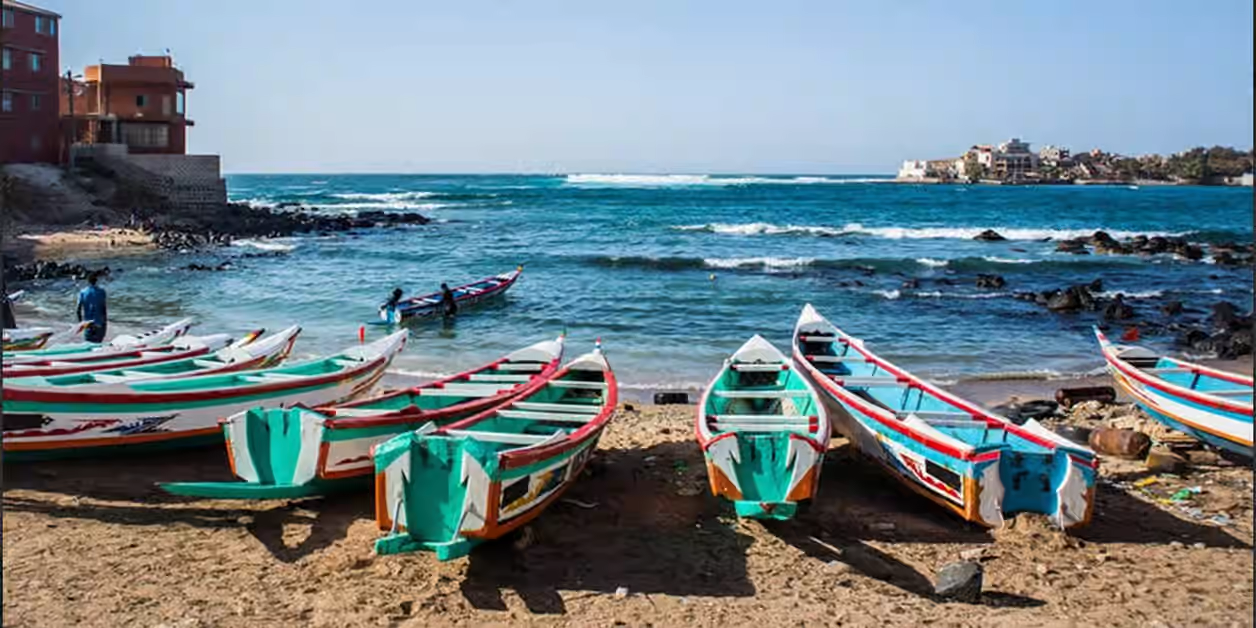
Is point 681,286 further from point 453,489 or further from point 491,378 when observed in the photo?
point 453,489

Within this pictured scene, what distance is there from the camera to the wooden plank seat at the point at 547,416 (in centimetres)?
879

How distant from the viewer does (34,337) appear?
1300cm

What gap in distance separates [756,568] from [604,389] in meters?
3.27

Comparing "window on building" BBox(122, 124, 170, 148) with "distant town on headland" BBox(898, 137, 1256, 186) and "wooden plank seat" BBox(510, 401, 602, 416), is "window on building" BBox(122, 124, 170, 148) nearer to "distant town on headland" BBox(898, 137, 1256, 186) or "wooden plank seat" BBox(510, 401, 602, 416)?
"wooden plank seat" BBox(510, 401, 602, 416)

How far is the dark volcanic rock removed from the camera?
2869 cm

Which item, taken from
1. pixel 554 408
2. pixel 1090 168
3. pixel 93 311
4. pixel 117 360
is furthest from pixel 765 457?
pixel 1090 168

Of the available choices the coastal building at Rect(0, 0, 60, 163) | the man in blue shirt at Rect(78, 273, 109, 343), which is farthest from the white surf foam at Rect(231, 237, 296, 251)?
the man in blue shirt at Rect(78, 273, 109, 343)

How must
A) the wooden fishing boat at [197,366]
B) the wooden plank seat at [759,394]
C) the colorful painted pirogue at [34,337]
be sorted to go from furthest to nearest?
the colorful painted pirogue at [34,337], the wooden plank seat at [759,394], the wooden fishing boat at [197,366]

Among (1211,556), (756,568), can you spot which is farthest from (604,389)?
(1211,556)

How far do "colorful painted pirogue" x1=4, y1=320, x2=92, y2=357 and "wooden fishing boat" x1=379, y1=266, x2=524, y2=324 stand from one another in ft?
25.6

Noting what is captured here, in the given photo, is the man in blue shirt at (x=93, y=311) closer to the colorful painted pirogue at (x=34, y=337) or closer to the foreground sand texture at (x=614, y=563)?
the colorful painted pirogue at (x=34, y=337)

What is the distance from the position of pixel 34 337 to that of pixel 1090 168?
156 m

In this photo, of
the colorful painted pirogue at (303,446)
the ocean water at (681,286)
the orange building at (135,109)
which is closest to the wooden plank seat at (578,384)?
the colorful painted pirogue at (303,446)

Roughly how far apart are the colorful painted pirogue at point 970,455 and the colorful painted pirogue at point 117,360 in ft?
24.9
